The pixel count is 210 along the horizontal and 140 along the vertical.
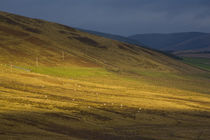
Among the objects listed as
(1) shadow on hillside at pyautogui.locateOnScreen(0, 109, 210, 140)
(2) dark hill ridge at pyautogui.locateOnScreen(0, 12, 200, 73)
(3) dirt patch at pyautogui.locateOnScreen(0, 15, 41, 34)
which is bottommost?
(1) shadow on hillside at pyautogui.locateOnScreen(0, 109, 210, 140)

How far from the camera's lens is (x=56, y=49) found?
224ft

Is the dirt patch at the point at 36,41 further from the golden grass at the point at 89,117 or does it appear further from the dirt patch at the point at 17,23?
the golden grass at the point at 89,117

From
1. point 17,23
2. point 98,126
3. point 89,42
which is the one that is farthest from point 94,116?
point 17,23

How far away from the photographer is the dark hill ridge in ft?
194

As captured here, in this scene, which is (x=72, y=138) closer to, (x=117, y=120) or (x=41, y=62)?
(x=117, y=120)

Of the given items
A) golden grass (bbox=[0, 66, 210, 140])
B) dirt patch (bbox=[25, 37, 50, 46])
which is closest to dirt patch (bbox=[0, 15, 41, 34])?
dirt patch (bbox=[25, 37, 50, 46])

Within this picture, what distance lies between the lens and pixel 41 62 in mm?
56344

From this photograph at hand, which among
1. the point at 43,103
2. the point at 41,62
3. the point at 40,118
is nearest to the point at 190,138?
the point at 40,118

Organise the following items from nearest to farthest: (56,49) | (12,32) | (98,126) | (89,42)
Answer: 1. (98,126)
2. (56,49)
3. (12,32)
4. (89,42)

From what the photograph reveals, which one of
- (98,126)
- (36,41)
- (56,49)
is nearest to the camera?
(98,126)

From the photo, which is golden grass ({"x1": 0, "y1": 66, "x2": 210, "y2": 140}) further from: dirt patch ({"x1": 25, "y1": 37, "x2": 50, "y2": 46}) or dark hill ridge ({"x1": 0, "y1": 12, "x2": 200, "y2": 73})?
dirt patch ({"x1": 25, "y1": 37, "x2": 50, "y2": 46})

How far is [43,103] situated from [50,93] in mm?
5925

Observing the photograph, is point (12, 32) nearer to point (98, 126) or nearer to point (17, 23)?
point (17, 23)

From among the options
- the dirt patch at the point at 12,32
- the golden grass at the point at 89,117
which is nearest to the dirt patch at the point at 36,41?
the dirt patch at the point at 12,32
